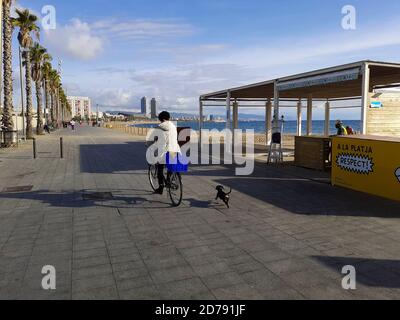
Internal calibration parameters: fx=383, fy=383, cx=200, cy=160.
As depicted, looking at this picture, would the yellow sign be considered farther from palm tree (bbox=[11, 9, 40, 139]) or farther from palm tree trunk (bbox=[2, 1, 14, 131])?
palm tree (bbox=[11, 9, 40, 139])

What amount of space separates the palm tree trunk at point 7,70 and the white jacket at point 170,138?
1861 cm

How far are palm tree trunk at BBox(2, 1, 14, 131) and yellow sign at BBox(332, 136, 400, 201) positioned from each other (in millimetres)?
Answer: 20170

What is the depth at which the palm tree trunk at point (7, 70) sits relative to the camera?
23.2m

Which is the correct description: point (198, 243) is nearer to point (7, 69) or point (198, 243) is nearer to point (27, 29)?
point (7, 69)

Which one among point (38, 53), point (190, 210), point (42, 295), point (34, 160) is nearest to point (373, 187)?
point (190, 210)

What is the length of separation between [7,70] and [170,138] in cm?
2066

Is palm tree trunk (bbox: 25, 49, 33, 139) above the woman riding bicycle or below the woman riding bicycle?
above

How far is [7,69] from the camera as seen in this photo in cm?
2425

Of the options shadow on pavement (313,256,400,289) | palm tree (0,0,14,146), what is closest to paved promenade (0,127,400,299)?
shadow on pavement (313,256,400,289)

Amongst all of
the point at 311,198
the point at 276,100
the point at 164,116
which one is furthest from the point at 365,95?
the point at 164,116

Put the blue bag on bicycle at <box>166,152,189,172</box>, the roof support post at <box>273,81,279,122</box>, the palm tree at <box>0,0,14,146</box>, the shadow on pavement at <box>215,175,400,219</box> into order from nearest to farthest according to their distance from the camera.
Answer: the shadow on pavement at <box>215,175,400,219</box>
the blue bag on bicycle at <box>166,152,189,172</box>
the roof support post at <box>273,81,279,122</box>
the palm tree at <box>0,0,14,146</box>

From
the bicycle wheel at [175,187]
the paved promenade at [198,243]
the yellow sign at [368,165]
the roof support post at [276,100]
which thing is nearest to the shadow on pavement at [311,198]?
the paved promenade at [198,243]

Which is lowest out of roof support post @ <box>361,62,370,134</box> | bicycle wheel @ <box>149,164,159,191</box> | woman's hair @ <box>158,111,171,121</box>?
bicycle wheel @ <box>149,164,159,191</box>

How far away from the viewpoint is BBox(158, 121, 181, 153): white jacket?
26.0 feet
